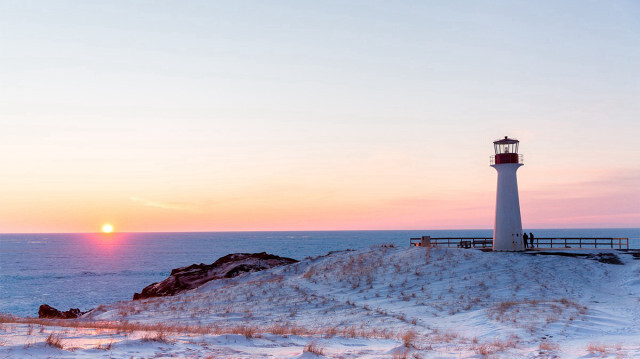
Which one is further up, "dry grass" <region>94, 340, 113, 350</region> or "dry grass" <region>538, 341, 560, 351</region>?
"dry grass" <region>94, 340, 113, 350</region>

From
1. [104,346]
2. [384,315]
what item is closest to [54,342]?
[104,346]

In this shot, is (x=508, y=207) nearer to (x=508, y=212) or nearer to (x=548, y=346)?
(x=508, y=212)

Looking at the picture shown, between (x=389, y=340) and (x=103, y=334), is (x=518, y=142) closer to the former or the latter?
(x=389, y=340)

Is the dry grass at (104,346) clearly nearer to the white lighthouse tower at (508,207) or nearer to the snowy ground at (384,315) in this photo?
the snowy ground at (384,315)

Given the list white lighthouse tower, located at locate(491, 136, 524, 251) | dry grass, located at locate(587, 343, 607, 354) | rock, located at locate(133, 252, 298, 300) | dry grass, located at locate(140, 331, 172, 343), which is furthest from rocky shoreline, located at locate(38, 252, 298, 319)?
dry grass, located at locate(587, 343, 607, 354)

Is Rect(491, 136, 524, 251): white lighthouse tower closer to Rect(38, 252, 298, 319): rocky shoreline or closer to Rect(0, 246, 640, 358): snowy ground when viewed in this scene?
Rect(0, 246, 640, 358): snowy ground

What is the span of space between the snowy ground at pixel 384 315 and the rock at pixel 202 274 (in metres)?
3.77

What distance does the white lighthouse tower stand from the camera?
4131 cm

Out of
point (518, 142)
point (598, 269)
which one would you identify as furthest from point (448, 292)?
point (518, 142)

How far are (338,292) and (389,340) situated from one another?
1498 centimetres

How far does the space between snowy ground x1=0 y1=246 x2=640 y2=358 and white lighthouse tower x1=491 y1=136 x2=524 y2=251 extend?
4387 millimetres

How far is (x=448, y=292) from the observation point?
28.8m

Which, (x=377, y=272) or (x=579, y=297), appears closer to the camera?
(x=579, y=297)

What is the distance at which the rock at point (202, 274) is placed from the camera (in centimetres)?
4278
